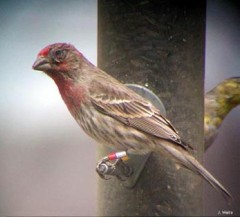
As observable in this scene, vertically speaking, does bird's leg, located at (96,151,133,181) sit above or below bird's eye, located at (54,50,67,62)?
below

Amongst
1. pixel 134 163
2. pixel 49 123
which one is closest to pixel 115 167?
pixel 134 163

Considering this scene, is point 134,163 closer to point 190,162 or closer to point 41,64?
Answer: point 190,162

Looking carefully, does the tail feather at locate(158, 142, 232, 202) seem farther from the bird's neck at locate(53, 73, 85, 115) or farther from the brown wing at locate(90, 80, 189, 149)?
the bird's neck at locate(53, 73, 85, 115)

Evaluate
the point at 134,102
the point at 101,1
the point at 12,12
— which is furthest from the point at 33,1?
the point at 134,102

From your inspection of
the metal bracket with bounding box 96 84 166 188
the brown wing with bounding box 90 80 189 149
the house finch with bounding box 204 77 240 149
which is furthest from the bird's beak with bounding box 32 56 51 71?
the house finch with bounding box 204 77 240 149

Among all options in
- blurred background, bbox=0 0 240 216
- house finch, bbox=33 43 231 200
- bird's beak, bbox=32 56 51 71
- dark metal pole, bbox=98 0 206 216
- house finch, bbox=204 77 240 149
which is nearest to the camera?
bird's beak, bbox=32 56 51 71

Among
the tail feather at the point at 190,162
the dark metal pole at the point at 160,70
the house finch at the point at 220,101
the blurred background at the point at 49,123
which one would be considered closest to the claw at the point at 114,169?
the dark metal pole at the point at 160,70
